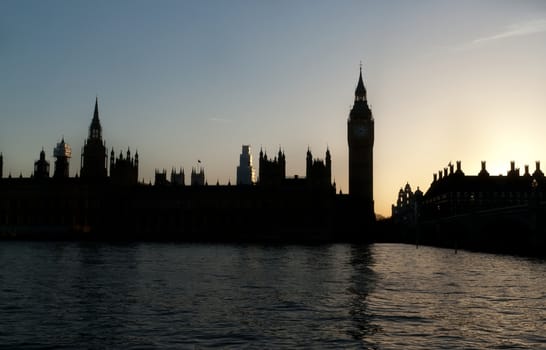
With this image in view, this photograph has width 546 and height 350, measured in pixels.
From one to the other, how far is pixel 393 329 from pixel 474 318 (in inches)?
161

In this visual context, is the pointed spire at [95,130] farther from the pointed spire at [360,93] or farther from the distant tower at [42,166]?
the pointed spire at [360,93]

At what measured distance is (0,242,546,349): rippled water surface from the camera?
19484 millimetres

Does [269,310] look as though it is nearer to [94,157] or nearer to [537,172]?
[537,172]

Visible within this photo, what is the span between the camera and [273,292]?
3206 cm

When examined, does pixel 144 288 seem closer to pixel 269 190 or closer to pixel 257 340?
pixel 257 340

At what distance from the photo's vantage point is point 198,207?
143750 millimetres

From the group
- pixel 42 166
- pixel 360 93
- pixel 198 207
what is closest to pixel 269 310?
pixel 198 207

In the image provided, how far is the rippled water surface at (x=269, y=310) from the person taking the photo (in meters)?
19.5

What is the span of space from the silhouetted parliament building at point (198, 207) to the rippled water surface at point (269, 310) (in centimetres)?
9634

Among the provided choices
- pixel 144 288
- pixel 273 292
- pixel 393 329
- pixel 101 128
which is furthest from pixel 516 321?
pixel 101 128

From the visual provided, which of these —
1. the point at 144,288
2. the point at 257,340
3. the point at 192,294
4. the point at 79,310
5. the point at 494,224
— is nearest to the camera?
the point at 257,340

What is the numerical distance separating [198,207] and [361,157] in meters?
38.8

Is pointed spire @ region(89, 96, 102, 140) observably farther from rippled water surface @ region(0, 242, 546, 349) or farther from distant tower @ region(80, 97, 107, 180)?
rippled water surface @ region(0, 242, 546, 349)

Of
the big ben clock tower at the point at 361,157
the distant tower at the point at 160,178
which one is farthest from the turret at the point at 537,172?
the distant tower at the point at 160,178
